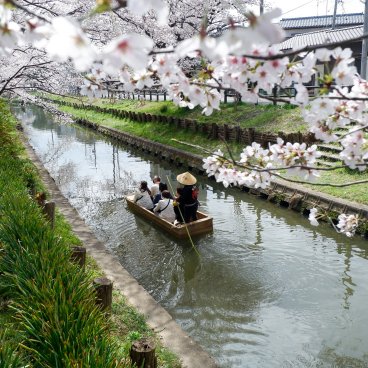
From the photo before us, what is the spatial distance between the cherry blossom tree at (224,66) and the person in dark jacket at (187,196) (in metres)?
4.86

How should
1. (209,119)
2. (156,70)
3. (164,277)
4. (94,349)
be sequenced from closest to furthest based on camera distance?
(156,70) < (94,349) < (164,277) < (209,119)

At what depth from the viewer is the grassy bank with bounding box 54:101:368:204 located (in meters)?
10.5

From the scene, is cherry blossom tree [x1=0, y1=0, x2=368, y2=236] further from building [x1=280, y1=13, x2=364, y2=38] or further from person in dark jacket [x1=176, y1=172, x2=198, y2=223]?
building [x1=280, y1=13, x2=364, y2=38]

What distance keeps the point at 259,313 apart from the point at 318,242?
3362 mm

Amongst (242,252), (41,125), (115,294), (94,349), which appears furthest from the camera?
(41,125)

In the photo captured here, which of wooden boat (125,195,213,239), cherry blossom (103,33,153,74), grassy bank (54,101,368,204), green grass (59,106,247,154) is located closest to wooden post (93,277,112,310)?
cherry blossom (103,33,153,74)

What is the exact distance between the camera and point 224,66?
2531 mm

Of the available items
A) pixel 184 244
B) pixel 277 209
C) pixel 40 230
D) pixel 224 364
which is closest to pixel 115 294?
pixel 40 230

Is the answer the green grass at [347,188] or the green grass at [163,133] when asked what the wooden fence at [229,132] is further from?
the green grass at [347,188]

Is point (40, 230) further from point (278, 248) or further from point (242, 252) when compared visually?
point (278, 248)

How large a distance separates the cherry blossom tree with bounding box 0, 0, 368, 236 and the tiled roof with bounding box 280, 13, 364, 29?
4037cm

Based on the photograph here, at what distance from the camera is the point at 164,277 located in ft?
27.1

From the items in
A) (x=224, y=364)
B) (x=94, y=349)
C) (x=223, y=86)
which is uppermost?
(x=223, y=86)

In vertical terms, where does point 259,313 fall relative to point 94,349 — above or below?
below
